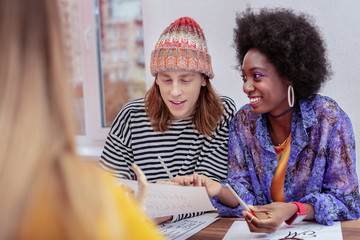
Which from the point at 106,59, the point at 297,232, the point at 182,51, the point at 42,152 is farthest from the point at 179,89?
the point at 106,59

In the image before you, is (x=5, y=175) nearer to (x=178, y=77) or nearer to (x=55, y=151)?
(x=55, y=151)

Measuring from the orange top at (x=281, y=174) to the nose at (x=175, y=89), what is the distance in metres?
0.42

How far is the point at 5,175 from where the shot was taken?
1.11 ft

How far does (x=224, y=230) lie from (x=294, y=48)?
0.66 meters

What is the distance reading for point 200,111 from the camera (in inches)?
64.5

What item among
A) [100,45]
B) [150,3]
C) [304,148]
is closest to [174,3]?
[150,3]

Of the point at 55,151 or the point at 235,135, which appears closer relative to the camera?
the point at 55,151

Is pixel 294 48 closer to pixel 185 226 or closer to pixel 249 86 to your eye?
pixel 249 86

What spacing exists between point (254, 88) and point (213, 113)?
0.25 m

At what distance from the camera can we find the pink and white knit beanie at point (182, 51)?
5.06 ft

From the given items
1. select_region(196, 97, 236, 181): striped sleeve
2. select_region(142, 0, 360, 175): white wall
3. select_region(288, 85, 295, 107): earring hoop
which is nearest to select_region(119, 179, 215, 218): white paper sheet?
select_region(196, 97, 236, 181): striped sleeve

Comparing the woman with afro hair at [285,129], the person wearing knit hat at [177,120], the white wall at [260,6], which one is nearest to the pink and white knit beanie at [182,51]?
the person wearing knit hat at [177,120]

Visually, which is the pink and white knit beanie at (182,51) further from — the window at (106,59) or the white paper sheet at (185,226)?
the window at (106,59)

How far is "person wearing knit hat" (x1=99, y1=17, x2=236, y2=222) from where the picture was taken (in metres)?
1.56
